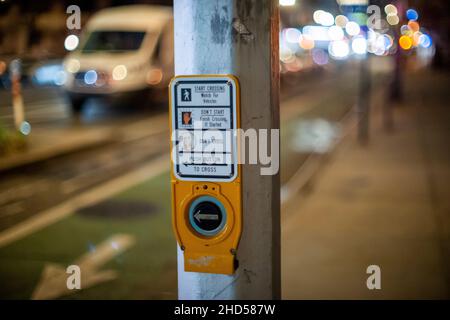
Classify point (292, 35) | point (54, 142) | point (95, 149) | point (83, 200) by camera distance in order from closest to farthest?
point (83, 200)
point (54, 142)
point (95, 149)
point (292, 35)

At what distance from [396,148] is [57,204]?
23.0 ft

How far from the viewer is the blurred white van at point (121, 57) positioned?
18.5m

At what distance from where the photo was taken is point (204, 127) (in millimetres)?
2846

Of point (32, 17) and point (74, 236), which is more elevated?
point (32, 17)

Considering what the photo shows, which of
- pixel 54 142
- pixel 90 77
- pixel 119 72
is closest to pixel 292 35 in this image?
pixel 119 72

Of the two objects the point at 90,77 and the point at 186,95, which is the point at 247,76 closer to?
the point at 186,95

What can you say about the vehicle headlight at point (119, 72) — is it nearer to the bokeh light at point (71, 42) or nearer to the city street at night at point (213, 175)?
the city street at night at point (213, 175)

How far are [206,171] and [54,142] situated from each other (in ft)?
36.2

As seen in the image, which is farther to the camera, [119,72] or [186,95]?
[119,72]

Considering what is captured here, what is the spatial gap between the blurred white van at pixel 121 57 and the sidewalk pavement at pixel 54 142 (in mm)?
2844

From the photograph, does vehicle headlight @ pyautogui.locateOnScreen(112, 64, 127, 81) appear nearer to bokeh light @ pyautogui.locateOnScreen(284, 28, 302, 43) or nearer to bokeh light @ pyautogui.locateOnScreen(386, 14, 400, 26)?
bokeh light @ pyautogui.locateOnScreen(386, 14, 400, 26)
